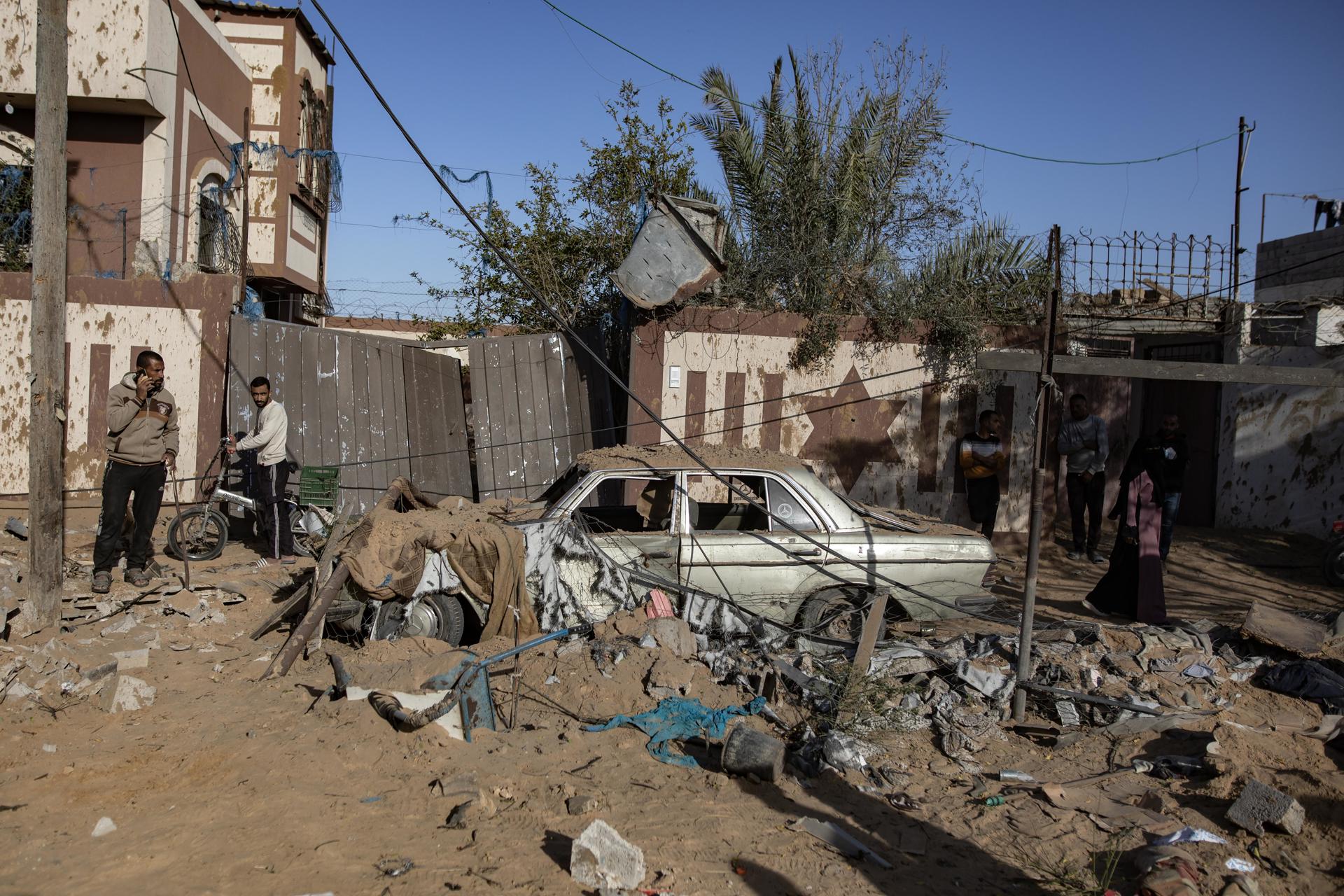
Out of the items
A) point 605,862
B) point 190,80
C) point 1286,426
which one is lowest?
point 605,862

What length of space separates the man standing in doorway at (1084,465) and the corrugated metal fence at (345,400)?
704 centimetres

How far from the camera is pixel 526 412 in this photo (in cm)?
1078

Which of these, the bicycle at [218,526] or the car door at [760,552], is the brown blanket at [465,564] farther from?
the bicycle at [218,526]

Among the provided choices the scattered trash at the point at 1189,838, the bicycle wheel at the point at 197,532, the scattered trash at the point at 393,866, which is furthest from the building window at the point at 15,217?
the scattered trash at the point at 1189,838

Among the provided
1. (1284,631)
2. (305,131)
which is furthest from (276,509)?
(305,131)

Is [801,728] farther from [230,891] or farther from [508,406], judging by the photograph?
[508,406]

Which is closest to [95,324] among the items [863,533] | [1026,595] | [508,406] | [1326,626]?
[508,406]

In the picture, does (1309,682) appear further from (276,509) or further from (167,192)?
(167,192)

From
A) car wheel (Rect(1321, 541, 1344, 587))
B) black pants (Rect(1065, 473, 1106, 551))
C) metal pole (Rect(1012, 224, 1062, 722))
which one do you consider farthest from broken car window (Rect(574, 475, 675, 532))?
car wheel (Rect(1321, 541, 1344, 587))

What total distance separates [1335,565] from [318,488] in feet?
33.4

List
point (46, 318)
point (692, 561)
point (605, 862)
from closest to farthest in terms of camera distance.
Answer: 1. point (605, 862)
2. point (692, 561)
3. point (46, 318)

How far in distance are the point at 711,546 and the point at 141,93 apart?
1124 cm

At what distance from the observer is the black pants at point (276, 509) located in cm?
864

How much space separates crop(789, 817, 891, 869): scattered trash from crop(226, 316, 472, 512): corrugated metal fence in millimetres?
7092
